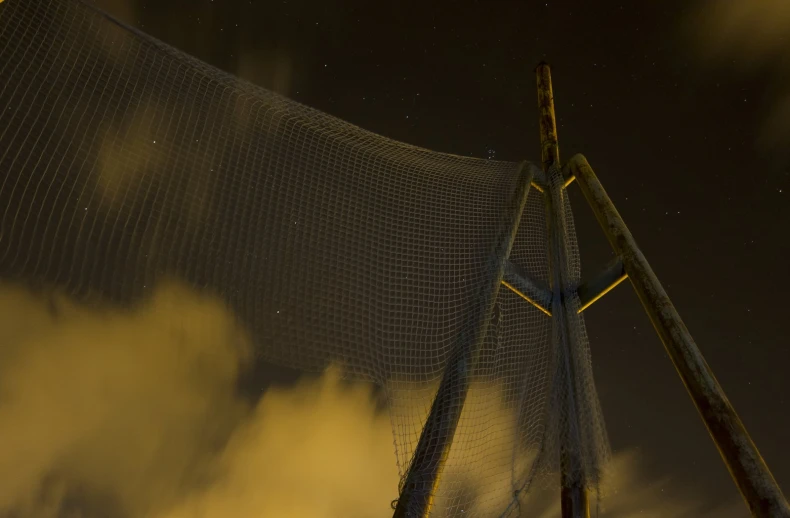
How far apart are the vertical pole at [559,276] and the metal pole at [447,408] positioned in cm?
45

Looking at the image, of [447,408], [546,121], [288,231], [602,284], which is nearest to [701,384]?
[602,284]

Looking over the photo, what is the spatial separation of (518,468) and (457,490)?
16.4 inches

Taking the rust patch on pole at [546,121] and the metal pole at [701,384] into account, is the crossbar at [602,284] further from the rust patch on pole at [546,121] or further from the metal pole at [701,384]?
the rust patch on pole at [546,121]

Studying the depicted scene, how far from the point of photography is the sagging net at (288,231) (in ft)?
10.7

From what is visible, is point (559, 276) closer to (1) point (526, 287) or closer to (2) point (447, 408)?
(1) point (526, 287)

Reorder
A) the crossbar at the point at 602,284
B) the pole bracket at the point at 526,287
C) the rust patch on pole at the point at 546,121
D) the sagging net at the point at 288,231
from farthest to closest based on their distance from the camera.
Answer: the rust patch on pole at the point at 546,121 < the pole bracket at the point at 526,287 < the crossbar at the point at 602,284 < the sagging net at the point at 288,231

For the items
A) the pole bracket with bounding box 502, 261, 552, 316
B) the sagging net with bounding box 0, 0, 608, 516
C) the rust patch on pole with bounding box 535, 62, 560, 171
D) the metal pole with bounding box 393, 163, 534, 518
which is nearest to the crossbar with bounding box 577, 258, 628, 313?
the sagging net with bounding box 0, 0, 608, 516

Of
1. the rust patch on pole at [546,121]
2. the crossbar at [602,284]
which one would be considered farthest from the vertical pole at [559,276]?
the crossbar at [602,284]

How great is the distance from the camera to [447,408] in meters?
3.78

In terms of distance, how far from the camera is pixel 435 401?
12.6 ft

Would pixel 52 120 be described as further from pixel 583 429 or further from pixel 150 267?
pixel 583 429

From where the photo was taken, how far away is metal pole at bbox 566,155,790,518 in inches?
113

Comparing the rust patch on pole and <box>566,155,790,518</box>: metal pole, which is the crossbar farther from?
the rust patch on pole

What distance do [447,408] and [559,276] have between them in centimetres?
133
